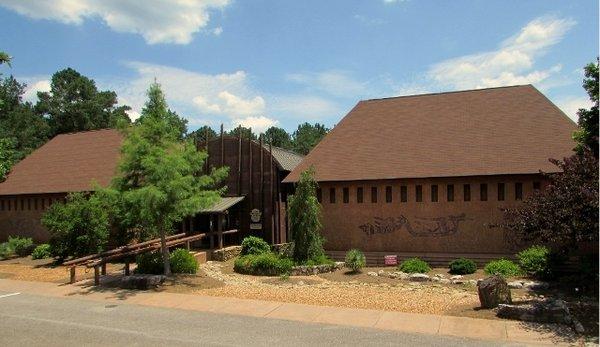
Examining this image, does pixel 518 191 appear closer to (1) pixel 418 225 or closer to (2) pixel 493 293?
(1) pixel 418 225

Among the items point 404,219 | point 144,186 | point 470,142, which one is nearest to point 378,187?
point 404,219

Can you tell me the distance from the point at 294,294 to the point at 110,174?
18246 millimetres

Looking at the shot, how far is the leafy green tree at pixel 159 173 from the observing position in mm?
16516

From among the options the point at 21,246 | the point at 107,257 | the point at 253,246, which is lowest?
the point at 21,246

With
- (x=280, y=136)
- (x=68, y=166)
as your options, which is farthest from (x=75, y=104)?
(x=280, y=136)

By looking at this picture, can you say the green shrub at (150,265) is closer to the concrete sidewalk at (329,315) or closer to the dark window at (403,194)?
the concrete sidewalk at (329,315)

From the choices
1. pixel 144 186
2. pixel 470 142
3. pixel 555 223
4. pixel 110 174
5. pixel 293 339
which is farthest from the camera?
pixel 110 174

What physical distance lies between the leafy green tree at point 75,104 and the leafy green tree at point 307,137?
3238cm

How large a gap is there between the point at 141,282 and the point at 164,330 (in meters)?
5.55

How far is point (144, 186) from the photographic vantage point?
17.3 m

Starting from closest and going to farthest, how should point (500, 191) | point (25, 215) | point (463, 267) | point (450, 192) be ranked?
point (463, 267) → point (500, 191) → point (450, 192) → point (25, 215)

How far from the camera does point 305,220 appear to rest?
2067 centimetres

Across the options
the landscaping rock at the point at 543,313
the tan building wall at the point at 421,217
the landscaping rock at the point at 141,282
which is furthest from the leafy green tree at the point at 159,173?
the landscaping rock at the point at 543,313

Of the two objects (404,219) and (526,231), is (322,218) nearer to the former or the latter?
(404,219)
